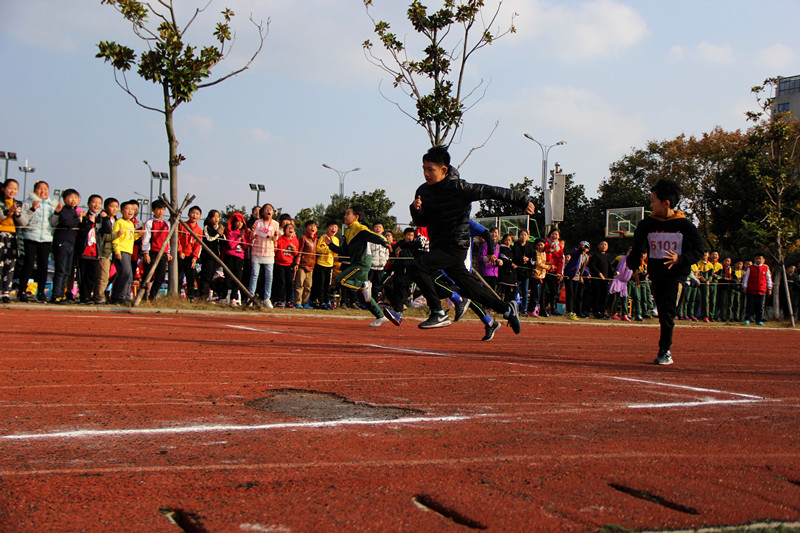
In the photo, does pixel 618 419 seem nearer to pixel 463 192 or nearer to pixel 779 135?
pixel 463 192

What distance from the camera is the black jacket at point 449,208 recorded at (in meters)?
7.92

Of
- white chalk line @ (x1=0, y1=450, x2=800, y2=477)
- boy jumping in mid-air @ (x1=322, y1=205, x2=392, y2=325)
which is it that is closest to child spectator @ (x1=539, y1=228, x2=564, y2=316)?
boy jumping in mid-air @ (x1=322, y1=205, x2=392, y2=325)

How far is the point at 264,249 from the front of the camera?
15664 mm

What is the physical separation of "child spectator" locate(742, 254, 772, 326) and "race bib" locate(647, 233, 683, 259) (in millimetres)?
16012

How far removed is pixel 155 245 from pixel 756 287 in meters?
17.5

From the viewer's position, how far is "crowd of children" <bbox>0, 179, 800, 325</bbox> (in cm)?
1298

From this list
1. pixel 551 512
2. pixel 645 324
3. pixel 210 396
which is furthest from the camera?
pixel 645 324

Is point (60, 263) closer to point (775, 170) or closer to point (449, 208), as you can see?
point (449, 208)

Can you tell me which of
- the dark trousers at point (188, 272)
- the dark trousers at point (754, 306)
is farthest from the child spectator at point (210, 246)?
the dark trousers at point (754, 306)

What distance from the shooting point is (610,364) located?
775 cm

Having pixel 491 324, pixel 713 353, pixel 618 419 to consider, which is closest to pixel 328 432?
pixel 618 419

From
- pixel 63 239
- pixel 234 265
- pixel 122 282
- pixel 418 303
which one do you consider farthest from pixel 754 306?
pixel 63 239

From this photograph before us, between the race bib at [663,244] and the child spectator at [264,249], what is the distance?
30.2 feet

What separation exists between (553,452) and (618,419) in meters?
1.06
